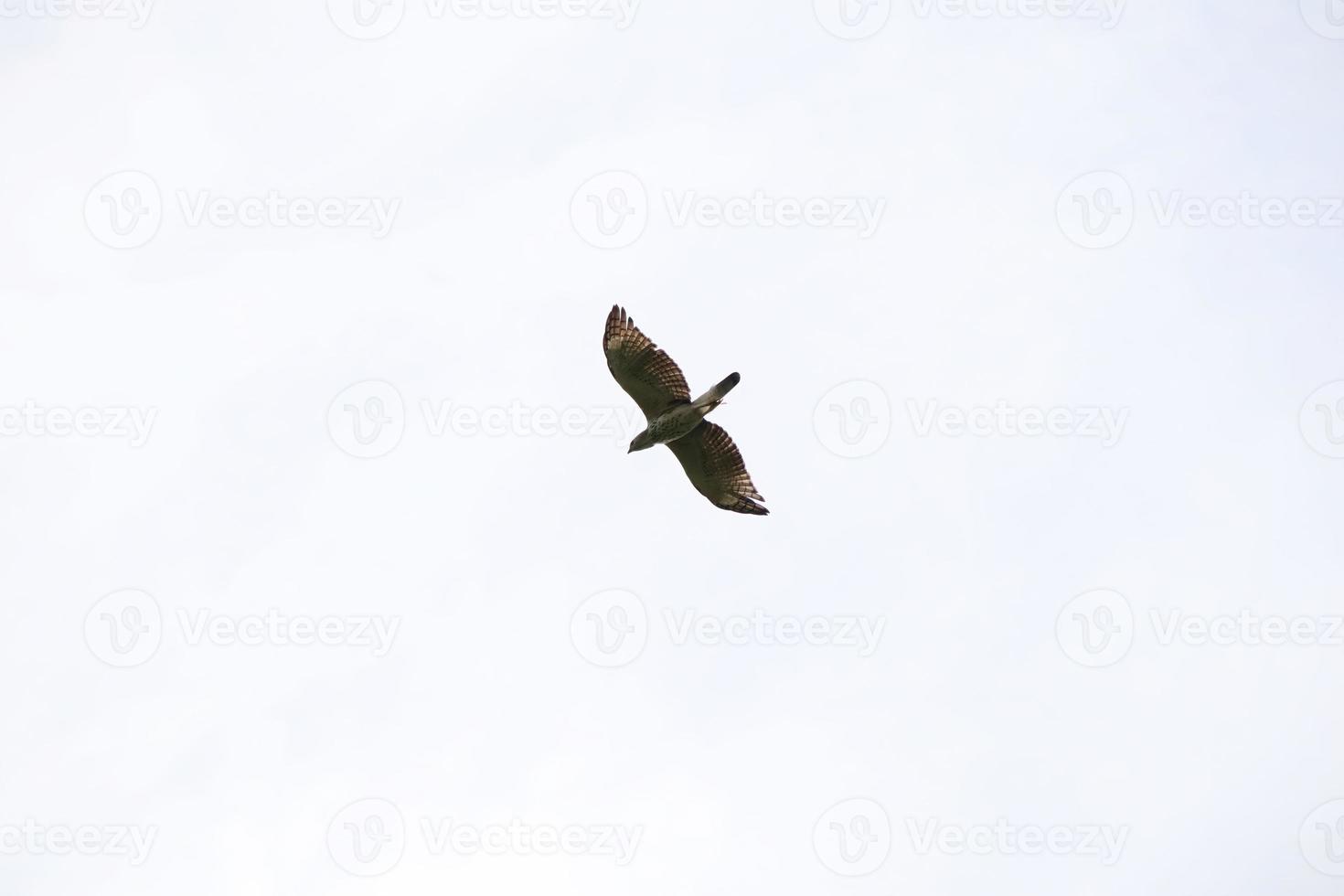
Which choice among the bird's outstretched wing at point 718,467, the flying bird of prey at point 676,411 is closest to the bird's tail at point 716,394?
the flying bird of prey at point 676,411

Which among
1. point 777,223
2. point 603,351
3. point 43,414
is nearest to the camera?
point 603,351

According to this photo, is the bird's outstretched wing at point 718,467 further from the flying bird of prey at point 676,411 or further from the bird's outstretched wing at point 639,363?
the bird's outstretched wing at point 639,363

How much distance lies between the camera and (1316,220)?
30.4 m

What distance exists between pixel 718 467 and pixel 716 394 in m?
1.98

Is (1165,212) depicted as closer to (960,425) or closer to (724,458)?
(960,425)

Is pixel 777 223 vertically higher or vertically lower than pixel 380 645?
higher

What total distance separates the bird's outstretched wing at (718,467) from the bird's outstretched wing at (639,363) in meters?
1.14

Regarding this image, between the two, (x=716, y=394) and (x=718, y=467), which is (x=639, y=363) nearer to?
(x=716, y=394)

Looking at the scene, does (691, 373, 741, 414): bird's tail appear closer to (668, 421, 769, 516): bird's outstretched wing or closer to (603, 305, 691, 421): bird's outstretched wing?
(603, 305, 691, 421): bird's outstretched wing

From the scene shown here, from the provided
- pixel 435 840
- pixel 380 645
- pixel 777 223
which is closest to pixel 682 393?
pixel 777 223

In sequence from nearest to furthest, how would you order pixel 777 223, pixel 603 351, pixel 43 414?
pixel 603 351, pixel 777 223, pixel 43 414

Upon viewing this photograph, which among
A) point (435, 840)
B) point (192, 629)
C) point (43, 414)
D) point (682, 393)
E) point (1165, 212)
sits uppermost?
point (1165, 212)

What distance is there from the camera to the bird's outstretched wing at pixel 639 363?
22.3 metres

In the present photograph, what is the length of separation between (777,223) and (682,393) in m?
7.73
